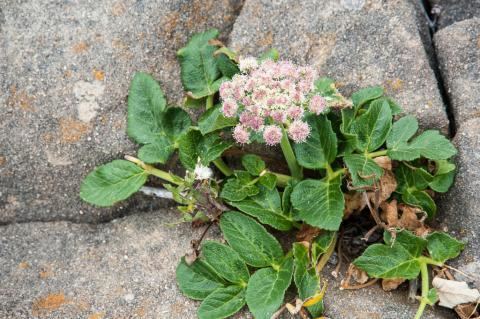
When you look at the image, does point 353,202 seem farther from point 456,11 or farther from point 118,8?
point 118,8

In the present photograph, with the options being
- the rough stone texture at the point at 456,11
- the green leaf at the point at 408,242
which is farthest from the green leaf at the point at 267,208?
the rough stone texture at the point at 456,11

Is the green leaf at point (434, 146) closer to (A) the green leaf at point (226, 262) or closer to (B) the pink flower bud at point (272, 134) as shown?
(B) the pink flower bud at point (272, 134)

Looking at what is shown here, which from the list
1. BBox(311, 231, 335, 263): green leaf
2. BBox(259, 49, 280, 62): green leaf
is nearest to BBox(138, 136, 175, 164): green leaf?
BBox(259, 49, 280, 62): green leaf

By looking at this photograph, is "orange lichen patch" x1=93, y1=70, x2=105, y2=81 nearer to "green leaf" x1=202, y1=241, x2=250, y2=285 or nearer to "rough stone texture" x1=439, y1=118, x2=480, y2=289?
"green leaf" x1=202, y1=241, x2=250, y2=285

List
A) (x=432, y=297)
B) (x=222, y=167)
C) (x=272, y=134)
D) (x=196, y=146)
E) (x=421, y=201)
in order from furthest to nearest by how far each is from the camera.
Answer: (x=222, y=167), (x=196, y=146), (x=421, y=201), (x=432, y=297), (x=272, y=134)

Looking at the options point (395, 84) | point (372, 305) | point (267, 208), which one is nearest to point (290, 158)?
point (267, 208)

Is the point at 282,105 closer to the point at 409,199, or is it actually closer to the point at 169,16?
the point at 409,199

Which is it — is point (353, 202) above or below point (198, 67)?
below

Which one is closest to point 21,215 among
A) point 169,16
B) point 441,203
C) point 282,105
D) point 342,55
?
point 169,16
